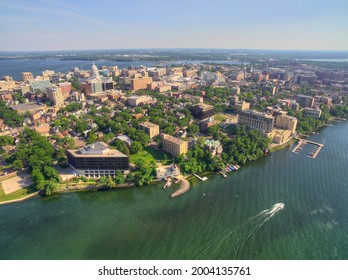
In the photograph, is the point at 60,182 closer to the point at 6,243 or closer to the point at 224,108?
the point at 6,243

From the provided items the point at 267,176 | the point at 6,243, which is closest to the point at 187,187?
the point at 267,176

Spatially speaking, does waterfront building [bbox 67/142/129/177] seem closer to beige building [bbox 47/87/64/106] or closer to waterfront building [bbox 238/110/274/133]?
waterfront building [bbox 238/110/274/133]

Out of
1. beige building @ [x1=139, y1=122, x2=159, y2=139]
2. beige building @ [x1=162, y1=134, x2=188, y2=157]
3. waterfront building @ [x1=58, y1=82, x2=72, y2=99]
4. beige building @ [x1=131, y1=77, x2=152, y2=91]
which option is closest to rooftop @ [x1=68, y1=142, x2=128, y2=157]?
beige building @ [x1=162, y1=134, x2=188, y2=157]

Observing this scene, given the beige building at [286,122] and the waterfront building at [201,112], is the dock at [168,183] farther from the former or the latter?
the beige building at [286,122]

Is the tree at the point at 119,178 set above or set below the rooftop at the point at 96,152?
below

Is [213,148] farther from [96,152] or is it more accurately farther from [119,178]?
[96,152]

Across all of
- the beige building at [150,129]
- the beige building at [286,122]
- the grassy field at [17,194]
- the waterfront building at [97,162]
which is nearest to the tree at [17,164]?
the grassy field at [17,194]
